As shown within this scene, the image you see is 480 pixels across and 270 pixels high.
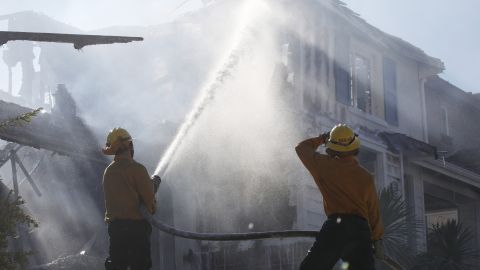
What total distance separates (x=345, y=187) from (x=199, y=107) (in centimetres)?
925

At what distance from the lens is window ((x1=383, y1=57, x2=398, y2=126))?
1692cm

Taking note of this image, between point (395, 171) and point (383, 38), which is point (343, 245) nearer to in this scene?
point (395, 171)

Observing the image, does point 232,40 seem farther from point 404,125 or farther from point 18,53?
point 18,53

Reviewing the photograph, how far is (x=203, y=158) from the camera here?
13188mm

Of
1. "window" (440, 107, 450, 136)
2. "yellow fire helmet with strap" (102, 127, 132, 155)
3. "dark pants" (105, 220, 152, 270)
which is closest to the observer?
"dark pants" (105, 220, 152, 270)

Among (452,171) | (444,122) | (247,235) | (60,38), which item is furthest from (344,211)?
(444,122)

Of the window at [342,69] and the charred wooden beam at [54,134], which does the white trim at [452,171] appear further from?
the charred wooden beam at [54,134]

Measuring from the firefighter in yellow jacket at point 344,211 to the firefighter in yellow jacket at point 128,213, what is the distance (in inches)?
54.8

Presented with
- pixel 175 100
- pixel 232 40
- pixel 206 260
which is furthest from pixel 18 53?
pixel 206 260

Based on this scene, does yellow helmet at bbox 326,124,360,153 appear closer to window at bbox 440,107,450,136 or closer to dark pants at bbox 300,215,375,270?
dark pants at bbox 300,215,375,270

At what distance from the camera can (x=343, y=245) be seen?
5457 millimetres

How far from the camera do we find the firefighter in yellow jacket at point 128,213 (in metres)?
6.24

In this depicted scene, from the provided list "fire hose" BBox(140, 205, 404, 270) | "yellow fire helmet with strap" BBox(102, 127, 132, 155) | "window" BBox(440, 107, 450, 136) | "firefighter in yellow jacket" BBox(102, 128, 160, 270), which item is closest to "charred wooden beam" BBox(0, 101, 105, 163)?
"yellow fire helmet with strap" BBox(102, 127, 132, 155)

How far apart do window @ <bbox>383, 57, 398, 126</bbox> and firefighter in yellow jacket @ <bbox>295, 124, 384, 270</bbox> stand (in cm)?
1141
